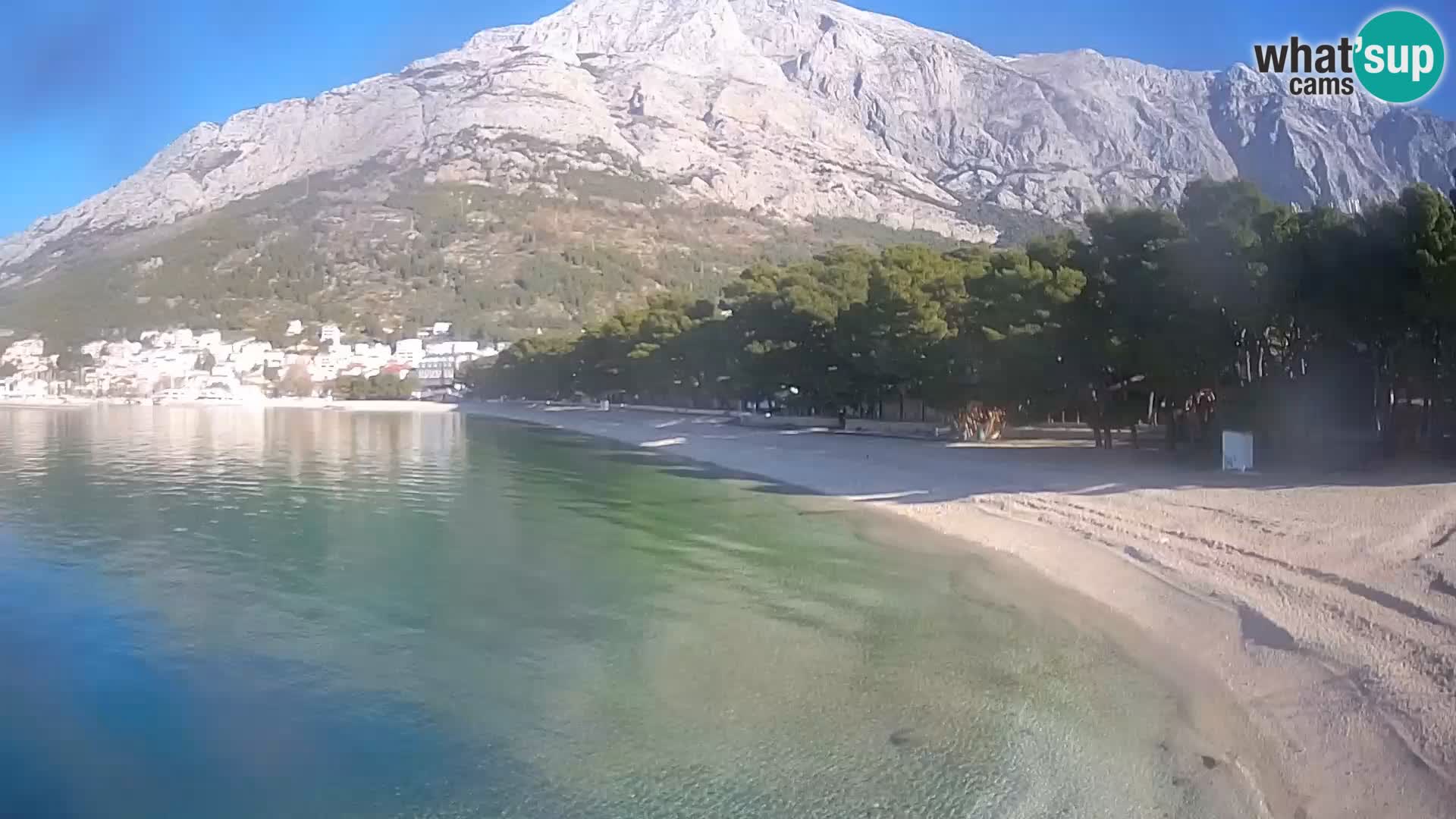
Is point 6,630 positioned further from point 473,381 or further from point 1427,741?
point 473,381

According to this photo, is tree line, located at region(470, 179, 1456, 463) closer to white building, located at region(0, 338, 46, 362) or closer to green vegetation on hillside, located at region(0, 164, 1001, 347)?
green vegetation on hillside, located at region(0, 164, 1001, 347)

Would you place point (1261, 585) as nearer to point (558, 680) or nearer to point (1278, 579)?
point (1278, 579)

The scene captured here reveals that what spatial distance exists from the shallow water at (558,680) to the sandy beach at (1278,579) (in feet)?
3.14

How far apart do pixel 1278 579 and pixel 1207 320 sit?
15.0m

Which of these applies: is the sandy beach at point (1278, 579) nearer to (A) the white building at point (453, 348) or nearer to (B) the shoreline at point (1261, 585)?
(B) the shoreline at point (1261, 585)

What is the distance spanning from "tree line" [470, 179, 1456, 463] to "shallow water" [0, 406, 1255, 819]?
39.9ft

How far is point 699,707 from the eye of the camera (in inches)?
460

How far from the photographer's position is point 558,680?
504 inches

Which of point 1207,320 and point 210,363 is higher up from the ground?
point 210,363

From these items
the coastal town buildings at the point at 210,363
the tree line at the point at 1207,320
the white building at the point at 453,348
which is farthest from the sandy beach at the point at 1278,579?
the white building at the point at 453,348

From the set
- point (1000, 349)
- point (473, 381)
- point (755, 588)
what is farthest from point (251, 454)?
point (473, 381)

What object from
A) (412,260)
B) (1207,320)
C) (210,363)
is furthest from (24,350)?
(1207,320)

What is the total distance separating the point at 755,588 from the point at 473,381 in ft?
389

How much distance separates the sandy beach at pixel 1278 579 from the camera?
957cm
